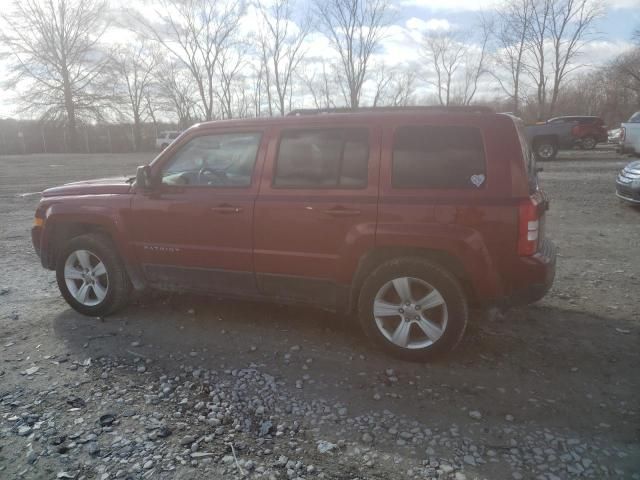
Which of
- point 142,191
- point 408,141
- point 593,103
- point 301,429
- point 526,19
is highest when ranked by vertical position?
point 526,19

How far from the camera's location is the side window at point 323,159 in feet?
11.3

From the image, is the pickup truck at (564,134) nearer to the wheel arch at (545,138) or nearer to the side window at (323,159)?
the wheel arch at (545,138)

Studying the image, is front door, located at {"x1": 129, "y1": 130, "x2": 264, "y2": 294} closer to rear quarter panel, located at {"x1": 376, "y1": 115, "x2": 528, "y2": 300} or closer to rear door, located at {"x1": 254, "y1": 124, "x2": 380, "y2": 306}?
rear door, located at {"x1": 254, "y1": 124, "x2": 380, "y2": 306}

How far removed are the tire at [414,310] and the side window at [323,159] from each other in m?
0.75

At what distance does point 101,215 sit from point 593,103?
65152 mm

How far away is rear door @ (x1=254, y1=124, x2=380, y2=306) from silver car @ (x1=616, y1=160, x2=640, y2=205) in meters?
7.53

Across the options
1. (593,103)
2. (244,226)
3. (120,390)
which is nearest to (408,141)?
(244,226)

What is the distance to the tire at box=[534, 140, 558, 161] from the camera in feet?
63.6

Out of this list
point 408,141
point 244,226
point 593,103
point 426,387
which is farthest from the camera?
point 593,103

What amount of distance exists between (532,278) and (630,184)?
7.16 m

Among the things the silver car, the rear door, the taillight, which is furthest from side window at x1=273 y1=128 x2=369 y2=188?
the silver car

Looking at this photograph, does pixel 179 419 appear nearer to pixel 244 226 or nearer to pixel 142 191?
pixel 244 226

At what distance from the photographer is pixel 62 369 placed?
135 inches

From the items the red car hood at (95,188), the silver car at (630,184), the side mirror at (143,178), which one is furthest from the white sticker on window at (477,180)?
the silver car at (630,184)
